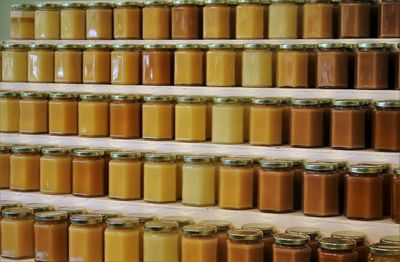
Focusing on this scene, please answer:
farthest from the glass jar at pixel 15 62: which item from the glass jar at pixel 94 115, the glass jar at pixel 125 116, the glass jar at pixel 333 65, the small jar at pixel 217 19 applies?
the glass jar at pixel 333 65

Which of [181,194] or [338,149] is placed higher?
[338,149]

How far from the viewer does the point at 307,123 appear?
8.83ft

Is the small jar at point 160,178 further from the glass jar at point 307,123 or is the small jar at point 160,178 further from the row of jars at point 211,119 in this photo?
the glass jar at point 307,123

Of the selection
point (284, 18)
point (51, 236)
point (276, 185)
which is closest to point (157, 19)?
point (284, 18)

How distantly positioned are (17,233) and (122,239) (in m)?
0.48

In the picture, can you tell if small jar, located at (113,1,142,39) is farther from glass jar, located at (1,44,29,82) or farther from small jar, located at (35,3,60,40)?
glass jar, located at (1,44,29,82)

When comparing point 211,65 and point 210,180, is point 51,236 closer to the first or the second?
point 210,180

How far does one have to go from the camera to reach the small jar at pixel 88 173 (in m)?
2.95

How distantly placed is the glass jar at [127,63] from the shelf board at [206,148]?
0.83 feet

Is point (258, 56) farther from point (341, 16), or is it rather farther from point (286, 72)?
point (341, 16)

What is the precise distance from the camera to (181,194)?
9.64 feet

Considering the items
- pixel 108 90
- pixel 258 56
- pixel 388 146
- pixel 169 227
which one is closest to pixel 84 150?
pixel 108 90

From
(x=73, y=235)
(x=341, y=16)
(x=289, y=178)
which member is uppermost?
→ (x=341, y=16)

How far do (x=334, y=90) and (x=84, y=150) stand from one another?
101 centimetres
